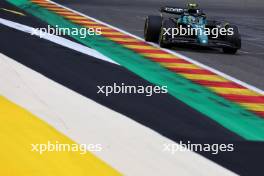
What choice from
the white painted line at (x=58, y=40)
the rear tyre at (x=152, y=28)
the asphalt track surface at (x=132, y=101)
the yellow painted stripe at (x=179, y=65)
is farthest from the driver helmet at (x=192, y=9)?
the asphalt track surface at (x=132, y=101)

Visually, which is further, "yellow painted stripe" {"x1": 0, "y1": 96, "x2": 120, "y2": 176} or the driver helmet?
the driver helmet

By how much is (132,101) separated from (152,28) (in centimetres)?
661

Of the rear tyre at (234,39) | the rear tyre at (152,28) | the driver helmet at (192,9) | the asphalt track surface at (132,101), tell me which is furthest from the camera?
the rear tyre at (152,28)

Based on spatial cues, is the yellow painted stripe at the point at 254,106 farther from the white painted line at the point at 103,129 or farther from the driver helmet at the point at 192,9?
the driver helmet at the point at 192,9

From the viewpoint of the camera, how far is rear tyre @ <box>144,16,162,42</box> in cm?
1592

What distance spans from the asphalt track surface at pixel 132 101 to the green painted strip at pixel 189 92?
0.23m

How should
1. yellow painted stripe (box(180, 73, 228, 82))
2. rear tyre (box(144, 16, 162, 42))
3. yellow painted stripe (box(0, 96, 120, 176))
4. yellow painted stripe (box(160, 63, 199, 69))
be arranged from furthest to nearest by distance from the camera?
1. rear tyre (box(144, 16, 162, 42))
2. yellow painted stripe (box(160, 63, 199, 69))
3. yellow painted stripe (box(180, 73, 228, 82))
4. yellow painted stripe (box(0, 96, 120, 176))

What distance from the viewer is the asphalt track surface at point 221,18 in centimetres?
1376

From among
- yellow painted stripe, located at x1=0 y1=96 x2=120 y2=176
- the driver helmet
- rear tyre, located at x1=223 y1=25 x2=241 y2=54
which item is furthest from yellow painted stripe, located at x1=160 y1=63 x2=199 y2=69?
yellow painted stripe, located at x1=0 y1=96 x2=120 y2=176

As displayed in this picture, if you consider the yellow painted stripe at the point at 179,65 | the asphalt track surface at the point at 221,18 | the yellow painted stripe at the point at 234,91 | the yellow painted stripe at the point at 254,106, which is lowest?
the asphalt track surface at the point at 221,18

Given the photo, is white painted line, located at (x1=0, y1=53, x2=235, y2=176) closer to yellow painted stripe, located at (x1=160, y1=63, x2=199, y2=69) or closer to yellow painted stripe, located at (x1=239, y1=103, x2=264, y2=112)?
yellow painted stripe, located at (x1=239, y1=103, x2=264, y2=112)

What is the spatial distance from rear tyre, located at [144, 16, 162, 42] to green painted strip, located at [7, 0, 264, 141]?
0.90 meters

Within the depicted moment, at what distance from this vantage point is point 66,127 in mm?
7977

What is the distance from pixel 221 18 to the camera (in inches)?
1001
